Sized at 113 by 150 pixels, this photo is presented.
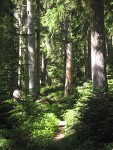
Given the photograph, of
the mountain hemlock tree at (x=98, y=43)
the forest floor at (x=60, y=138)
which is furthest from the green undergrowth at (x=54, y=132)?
the mountain hemlock tree at (x=98, y=43)

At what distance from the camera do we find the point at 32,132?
11422mm

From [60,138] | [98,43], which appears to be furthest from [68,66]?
[60,138]

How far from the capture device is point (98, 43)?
12.6m

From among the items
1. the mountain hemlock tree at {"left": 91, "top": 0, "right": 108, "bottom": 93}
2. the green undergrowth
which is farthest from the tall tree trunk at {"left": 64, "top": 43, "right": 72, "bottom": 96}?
the green undergrowth

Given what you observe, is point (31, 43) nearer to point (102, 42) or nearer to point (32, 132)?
point (102, 42)

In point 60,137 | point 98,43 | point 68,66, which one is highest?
point 98,43

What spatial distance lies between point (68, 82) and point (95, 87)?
8814mm

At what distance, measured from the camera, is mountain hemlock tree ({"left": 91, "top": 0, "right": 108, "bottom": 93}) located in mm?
12453

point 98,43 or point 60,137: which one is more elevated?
point 98,43

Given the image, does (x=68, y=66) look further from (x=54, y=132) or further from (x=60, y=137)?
(x=60, y=137)

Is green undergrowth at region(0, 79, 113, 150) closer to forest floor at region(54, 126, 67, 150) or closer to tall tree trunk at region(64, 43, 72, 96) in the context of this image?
forest floor at region(54, 126, 67, 150)

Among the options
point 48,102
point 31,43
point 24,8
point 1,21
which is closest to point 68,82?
point 48,102

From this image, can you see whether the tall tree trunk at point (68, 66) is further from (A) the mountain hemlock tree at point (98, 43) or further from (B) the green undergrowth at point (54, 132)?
(B) the green undergrowth at point (54, 132)

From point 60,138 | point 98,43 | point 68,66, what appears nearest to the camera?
point 60,138
